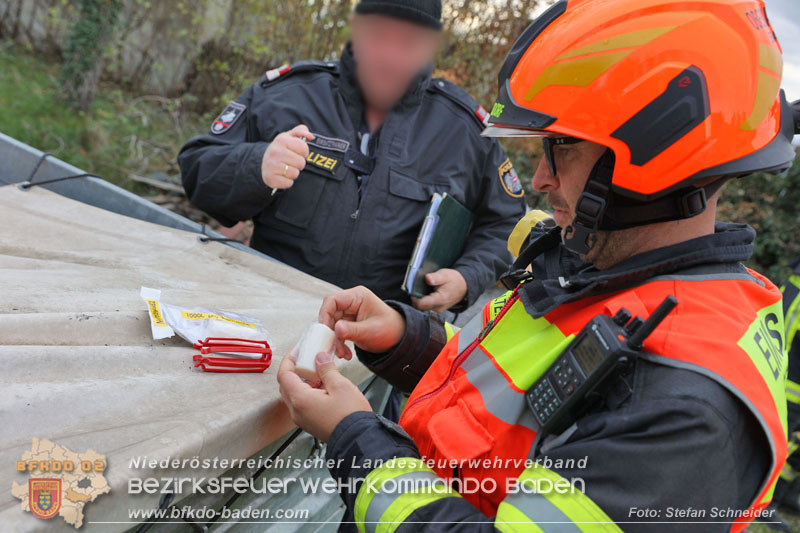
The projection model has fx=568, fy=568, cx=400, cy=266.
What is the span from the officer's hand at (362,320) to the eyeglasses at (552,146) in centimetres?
66

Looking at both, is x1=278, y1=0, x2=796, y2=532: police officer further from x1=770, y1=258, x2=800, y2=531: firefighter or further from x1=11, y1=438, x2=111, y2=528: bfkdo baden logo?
x1=770, y1=258, x2=800, y2=531: firefighter

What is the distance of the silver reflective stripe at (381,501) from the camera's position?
3.53 ft

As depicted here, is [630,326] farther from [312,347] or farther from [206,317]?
[206,317]

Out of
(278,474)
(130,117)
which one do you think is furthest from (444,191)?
(130,117)

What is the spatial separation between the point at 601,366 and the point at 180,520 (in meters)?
0.99

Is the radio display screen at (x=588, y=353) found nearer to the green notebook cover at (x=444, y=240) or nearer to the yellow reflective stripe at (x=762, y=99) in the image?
the yellow reflective stripe at (x=762, y=99)

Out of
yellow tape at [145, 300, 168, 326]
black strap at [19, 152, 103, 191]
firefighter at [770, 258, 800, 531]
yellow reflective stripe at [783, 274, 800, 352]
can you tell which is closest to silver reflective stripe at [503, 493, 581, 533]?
yellow tape at [145, 300, 168, 326]

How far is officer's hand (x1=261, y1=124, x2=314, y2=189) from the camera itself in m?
2.21

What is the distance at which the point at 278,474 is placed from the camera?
165 centimetres

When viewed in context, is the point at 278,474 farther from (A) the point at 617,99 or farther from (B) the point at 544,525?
(A) the point at 617,99

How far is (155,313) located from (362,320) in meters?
0.57

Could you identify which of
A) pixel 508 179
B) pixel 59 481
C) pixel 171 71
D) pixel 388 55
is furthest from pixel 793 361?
pixel 171 71

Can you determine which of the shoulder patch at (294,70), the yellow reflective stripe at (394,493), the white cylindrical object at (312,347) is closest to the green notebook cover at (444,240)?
the shoulder patch at (294,70)

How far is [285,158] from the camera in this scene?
221cm
